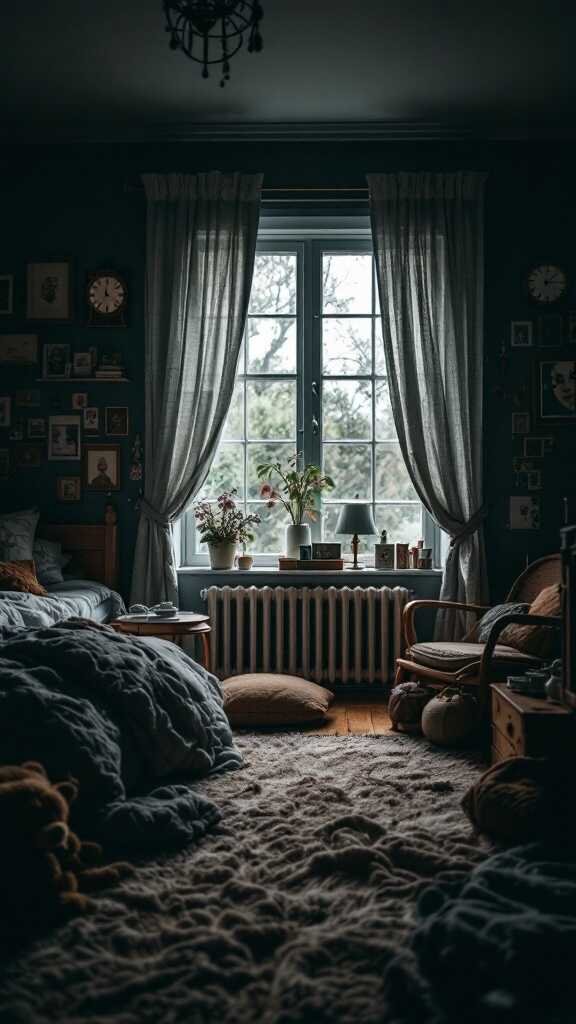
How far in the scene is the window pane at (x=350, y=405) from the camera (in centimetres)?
504

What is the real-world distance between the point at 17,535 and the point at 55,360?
1.08 m

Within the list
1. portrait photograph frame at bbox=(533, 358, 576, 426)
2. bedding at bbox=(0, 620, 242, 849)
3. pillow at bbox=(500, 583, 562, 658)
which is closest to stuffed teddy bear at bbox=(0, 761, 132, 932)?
bedding at bbox=(0, 620, 242, 849)

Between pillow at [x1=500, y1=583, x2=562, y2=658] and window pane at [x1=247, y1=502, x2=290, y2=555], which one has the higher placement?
window pane at [x1=247, y1=502, x2=290, y2=555]

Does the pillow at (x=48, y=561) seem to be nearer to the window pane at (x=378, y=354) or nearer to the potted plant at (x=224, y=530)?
the potted plant at (x=224, y=530)

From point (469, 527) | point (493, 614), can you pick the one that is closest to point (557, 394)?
point (469, 527)

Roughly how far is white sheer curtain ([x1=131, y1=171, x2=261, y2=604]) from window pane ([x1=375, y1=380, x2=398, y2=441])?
88 centimetres

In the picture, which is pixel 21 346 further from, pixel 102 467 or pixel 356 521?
pixel 356 521

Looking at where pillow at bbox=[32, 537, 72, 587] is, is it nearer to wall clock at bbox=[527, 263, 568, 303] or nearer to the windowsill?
the windowsill

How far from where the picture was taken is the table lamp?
464cm

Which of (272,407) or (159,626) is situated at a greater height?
(272,407)

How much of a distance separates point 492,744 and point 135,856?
5.02ft

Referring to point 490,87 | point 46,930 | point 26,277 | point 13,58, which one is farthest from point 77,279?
point 46,930

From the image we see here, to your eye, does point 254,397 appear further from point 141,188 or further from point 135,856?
point 135,856

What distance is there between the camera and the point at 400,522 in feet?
16.5
